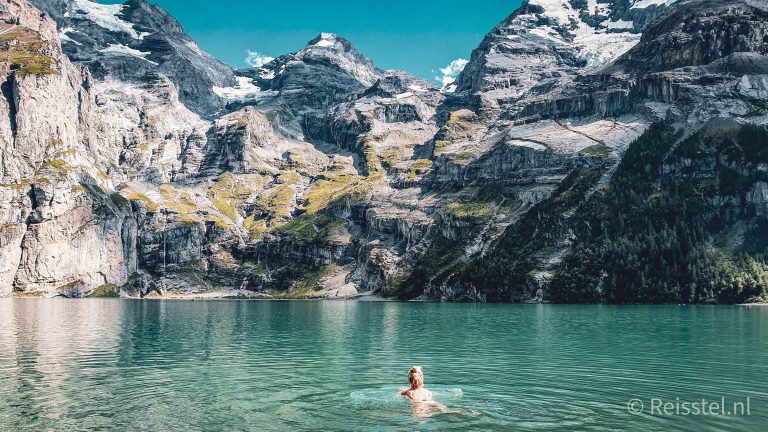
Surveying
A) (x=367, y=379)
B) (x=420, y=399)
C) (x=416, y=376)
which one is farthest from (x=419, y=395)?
(x=367, y=379)

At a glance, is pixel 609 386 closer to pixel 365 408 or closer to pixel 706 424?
pixel 706 424

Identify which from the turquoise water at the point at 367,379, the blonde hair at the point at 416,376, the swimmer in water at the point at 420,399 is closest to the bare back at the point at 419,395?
the swimmer in water at the point at 420,399

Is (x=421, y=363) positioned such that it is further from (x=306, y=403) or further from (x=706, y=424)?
(x=706, y=424)

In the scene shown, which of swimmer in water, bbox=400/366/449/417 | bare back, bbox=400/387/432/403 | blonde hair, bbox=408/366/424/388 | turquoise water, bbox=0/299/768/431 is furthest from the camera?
bare back, bbox=400/387/432/403

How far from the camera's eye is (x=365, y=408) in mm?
43500

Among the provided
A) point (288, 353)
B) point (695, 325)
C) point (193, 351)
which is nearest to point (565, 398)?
point (288, 353)

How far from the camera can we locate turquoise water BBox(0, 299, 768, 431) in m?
39.1

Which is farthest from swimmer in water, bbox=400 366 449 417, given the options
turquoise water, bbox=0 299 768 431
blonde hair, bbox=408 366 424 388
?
turquoise water, bbox=0 299 768 431

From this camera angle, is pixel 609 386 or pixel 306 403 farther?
pixel 609 386

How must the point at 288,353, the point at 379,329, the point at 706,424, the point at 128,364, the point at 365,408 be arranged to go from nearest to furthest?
the point at 706,424 → the point at 365,408 → the point at 128,364 → the point at 288,353 → the point at 379,329

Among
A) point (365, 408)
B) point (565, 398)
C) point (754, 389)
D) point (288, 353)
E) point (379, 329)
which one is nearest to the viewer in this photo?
point (365, 408)

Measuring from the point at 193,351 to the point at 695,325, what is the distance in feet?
305

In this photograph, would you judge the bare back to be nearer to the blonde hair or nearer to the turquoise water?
the blonde hair

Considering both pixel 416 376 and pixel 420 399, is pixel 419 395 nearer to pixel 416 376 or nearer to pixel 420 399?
pixel 420 399
